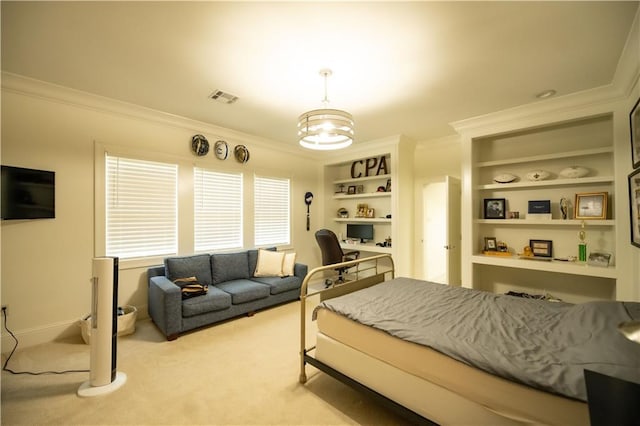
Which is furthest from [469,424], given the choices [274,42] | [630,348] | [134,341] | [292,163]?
[292,163]

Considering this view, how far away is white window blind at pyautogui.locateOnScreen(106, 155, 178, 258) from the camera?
129 inches

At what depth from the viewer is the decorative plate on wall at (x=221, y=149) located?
4141 mm

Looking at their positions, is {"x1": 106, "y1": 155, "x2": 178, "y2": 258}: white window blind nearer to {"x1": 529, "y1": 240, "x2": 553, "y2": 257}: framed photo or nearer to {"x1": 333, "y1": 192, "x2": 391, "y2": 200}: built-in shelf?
{"x1": 333, "y1": 192, "x2": 391, "y2": 200}: built-in shelf

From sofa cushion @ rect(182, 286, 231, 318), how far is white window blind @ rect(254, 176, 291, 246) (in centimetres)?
148

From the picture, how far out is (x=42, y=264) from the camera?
2824 millimetres

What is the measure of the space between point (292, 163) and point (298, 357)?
362cm

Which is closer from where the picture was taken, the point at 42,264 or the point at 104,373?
the point at 104,373

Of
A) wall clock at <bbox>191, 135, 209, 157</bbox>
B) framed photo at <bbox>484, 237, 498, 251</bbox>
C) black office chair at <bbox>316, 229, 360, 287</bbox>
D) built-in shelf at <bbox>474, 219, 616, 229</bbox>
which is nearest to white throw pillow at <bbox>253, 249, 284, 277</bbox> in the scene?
black office chair at <bbox>316, 229, 360, 287</bbox>

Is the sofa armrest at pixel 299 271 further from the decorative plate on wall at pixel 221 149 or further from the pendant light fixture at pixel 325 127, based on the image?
the pendant light fixture at pixel 325 127

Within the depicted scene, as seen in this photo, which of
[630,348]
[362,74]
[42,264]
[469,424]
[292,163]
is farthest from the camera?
[292,163]

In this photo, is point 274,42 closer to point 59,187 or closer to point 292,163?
point 59,187

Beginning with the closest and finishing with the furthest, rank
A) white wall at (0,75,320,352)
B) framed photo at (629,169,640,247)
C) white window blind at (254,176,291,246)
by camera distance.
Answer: framed photo at (629,169,640,247)
white wall at (0,75,320,352)
white window blind at (254,176,291,246)

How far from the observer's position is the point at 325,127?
2.38m

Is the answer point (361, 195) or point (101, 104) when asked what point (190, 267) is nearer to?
point (101, 104)
